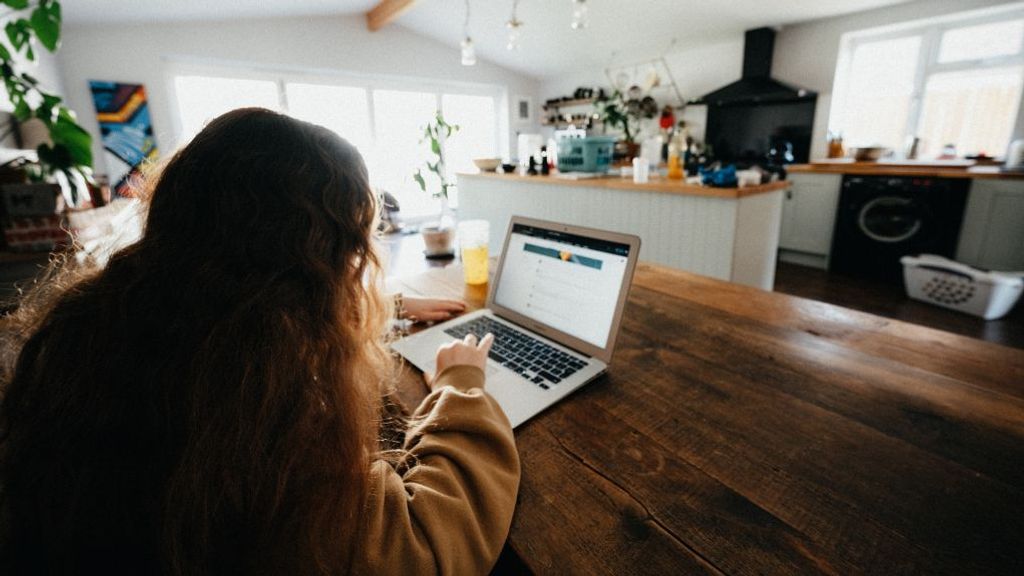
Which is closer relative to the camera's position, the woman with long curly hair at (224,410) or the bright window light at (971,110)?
the woman with long curly hair at (224,410)

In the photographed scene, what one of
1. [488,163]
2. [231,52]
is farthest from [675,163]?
[231,52]

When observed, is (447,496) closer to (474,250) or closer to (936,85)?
(474,250)

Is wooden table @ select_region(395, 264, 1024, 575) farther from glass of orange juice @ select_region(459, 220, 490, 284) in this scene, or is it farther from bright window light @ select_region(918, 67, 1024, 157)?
bright window light @ select_region(918, 67, 1024, 157)

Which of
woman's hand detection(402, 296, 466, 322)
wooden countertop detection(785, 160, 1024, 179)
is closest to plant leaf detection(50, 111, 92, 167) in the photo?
woman's hand detection(402, 296, 466, 322)

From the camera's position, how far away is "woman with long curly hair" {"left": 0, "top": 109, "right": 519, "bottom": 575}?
386 mm

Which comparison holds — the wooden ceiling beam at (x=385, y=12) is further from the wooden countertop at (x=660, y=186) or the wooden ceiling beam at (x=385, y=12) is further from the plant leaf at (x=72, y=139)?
the plant leaf at (x=72, y=139)

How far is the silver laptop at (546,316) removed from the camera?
2.49 ft

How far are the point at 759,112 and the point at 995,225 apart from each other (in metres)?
2.20

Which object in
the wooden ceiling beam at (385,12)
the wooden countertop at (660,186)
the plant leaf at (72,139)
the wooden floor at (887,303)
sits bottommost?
the wooden floor at (887,303)

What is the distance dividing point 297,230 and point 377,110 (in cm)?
610

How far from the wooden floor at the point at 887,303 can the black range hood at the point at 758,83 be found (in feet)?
5.41

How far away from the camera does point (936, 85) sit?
12.5ft

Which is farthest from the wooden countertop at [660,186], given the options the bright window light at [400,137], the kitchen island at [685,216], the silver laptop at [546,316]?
the bright window light at [400,137]

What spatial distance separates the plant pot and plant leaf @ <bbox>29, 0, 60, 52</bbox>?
1.51 metres
